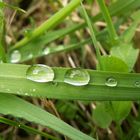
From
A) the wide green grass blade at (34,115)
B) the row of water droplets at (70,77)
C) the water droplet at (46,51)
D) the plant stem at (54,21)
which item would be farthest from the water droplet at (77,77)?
the water droplet at (46,51)

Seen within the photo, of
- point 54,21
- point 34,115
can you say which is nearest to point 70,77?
point 34,115

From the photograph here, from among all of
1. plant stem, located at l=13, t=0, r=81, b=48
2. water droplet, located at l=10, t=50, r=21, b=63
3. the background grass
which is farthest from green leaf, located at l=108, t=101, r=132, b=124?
water droplet, located at l=10, t=50, r=21, b=63

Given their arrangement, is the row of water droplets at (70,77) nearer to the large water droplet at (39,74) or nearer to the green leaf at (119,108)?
the large water droplet at (39,74)

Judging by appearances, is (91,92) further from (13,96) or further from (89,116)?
(89,116)

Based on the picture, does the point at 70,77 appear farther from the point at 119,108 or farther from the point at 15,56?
the point at 15,56

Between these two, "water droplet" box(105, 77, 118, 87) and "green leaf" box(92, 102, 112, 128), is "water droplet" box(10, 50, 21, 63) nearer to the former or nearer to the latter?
"green leaf" box(92, 102, 112, 128)
